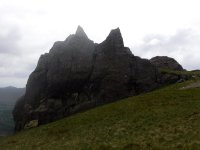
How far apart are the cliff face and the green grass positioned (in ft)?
89.1

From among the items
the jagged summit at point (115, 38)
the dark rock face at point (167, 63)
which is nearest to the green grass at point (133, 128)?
the jagged summit at point (115, 38)

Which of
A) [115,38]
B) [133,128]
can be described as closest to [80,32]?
[115,38]

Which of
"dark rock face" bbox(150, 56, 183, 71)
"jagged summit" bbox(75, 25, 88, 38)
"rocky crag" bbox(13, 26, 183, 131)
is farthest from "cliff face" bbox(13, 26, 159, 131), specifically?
"dark rock face" bbox(150, 56, 183, 71)

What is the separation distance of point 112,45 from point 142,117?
53.7 meters

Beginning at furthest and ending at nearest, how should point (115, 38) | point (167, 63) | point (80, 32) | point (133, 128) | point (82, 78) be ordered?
1. point (167, 63)
2. point (80, 32)
3. point (115, 38)
4. point (82, 78)
5. point (133, 128)

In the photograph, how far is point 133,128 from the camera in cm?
5375

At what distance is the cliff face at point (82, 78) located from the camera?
102 m

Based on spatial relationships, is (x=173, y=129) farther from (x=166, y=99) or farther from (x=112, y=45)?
(x=112, y=45)

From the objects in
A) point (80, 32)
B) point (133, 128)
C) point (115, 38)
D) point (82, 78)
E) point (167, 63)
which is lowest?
point (133, 128)

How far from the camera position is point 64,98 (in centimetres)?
10481

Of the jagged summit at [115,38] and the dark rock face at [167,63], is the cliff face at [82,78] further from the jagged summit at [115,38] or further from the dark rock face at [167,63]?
the dark rock face at [167,63]

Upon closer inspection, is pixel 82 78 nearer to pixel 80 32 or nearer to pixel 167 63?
pixel 80 32

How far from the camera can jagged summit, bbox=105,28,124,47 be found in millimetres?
111213

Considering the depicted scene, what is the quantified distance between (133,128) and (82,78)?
180ft
